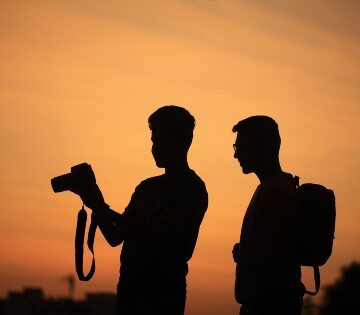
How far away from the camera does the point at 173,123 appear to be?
21.8 feet

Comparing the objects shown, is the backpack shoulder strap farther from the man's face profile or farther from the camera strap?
the camera strap

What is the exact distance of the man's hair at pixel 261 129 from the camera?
632cm

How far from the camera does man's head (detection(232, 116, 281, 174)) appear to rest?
20.7 ft

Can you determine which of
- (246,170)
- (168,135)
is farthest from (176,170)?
(246,170)

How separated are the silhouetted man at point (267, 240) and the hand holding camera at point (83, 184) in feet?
3.73

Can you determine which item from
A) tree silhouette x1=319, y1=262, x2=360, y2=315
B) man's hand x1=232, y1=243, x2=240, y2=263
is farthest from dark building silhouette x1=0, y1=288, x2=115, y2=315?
man's hand x1=232, y1=243, x2=240, y2=263

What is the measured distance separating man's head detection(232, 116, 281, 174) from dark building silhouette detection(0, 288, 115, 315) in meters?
87.3

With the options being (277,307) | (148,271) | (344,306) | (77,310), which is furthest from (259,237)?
(77,310)

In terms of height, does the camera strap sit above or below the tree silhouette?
below

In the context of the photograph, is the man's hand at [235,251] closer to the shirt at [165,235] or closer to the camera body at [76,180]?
the shirt at [165,235]

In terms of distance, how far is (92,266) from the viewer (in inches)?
245

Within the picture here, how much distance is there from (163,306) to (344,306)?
79352 mm

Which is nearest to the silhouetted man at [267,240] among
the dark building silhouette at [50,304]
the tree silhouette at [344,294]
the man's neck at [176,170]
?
the man's neck at [176,170]

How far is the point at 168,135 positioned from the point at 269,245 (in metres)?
1.38
